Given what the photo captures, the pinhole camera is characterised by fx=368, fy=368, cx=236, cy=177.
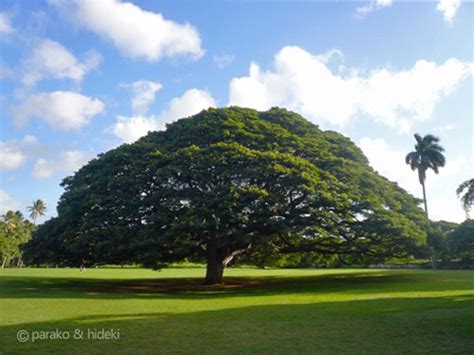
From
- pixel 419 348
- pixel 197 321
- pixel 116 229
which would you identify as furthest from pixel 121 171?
pixel 419 348

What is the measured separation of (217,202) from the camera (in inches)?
770

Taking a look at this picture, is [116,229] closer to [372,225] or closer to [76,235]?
[76,235]

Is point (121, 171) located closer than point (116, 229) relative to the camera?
No

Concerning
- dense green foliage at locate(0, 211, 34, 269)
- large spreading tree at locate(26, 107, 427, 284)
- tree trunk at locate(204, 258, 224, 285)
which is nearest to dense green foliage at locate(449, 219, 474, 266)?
large spreading tree at locate(26, 107, 427, 284)

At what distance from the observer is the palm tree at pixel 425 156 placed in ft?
177

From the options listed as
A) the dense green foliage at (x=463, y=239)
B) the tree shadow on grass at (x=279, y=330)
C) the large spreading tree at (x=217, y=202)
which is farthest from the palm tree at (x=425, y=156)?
the tree shadow on grass at (x=279, y=330)

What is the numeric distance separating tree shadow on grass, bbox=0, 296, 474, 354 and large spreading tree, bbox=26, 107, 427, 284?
751 cm

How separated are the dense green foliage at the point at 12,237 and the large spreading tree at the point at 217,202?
203 feet

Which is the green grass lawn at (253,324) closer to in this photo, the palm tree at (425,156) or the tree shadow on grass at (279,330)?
the tree shadow on grass at (279,330)

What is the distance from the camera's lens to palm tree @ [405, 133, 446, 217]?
54.0m

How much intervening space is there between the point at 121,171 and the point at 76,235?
15.7 ft

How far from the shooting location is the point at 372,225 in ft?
70.5

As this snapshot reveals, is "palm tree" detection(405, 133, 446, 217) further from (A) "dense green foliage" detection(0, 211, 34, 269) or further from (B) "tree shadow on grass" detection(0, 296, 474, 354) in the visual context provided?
(A) "dense green foliage" detection(0, 211, 34, 269)

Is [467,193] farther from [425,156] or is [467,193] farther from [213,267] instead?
[213,267]
